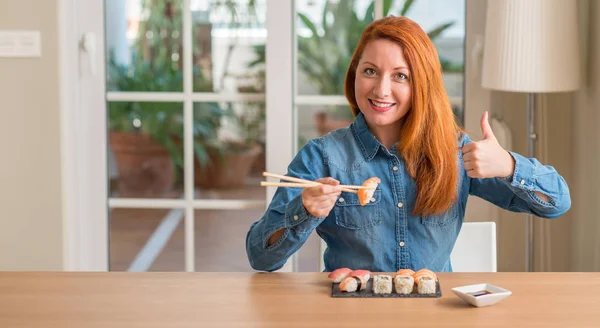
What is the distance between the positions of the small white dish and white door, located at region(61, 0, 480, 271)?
1.69 metres

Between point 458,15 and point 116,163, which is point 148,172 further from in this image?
point 458,15

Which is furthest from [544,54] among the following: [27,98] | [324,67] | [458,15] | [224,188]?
[27,98]

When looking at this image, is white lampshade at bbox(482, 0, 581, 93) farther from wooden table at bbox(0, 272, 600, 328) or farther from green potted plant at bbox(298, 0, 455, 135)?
wooden table at bbox(0, 272, 600, 328)

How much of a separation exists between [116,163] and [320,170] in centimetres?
158

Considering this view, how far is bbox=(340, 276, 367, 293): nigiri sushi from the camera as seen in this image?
6.07ft

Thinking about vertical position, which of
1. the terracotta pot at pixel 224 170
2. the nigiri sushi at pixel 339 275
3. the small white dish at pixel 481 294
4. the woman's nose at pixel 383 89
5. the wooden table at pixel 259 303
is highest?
the woman's nose at pixel 383 89

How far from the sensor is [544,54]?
2.96 meters

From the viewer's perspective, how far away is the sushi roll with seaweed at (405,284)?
1847 mm

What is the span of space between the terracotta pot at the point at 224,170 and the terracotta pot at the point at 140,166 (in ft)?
0.39

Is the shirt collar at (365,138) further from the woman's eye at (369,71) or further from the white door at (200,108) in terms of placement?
the white door at (200,108)

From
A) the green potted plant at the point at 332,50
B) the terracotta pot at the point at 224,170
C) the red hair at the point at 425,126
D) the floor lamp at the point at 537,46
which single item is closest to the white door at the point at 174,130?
the terracotta pot at the point at 224,170

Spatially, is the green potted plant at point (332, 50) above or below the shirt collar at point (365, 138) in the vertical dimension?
above

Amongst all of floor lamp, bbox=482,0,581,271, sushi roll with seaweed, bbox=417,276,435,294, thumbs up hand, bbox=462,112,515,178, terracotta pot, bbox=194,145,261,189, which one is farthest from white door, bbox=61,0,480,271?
sushi roll with seaweed, bbox=417,276,435,294

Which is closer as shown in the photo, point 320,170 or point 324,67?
point 320,170
